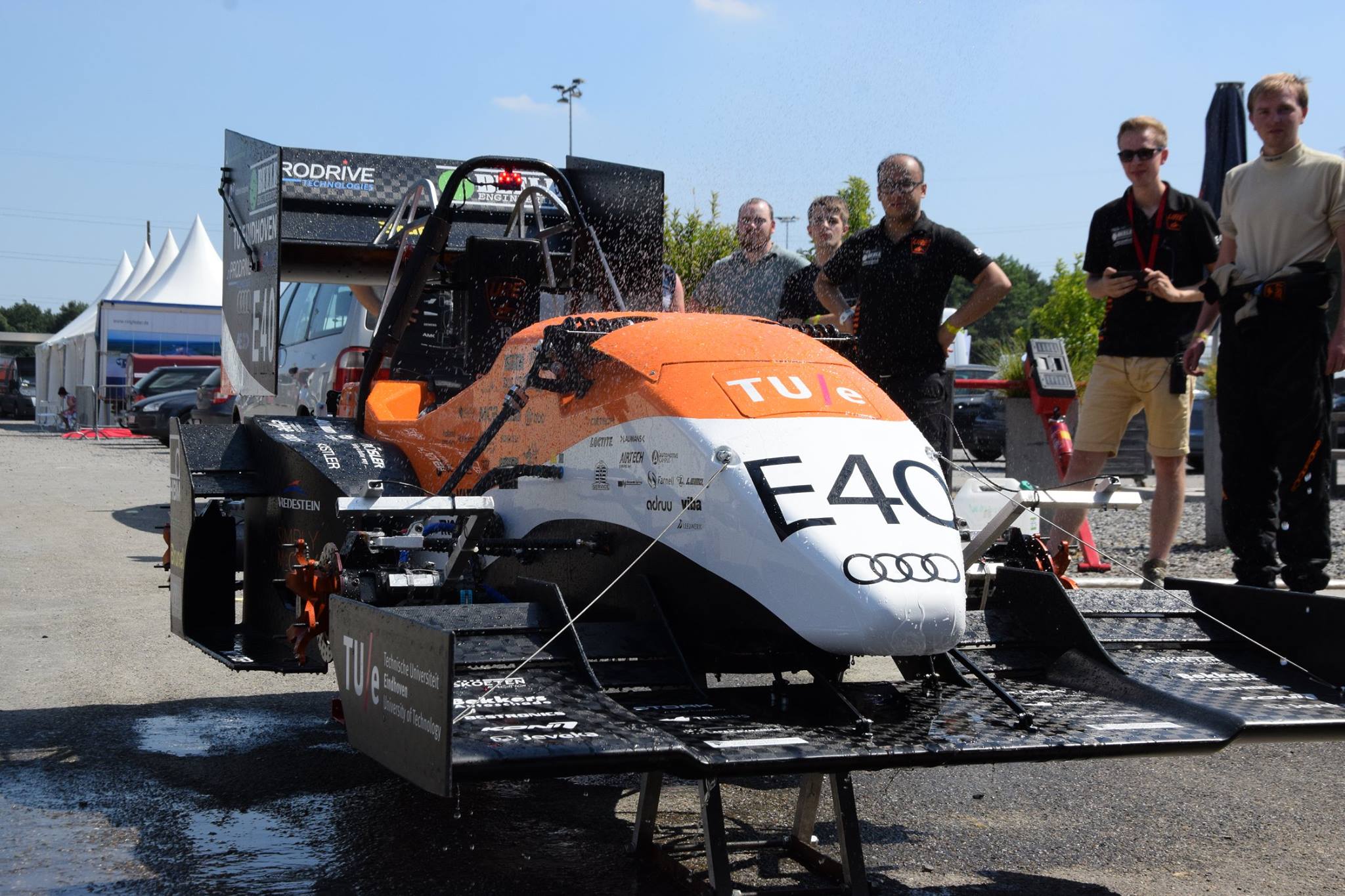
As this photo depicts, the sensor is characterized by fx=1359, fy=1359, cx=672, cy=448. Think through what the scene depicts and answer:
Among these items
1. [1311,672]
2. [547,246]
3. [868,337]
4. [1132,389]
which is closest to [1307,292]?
[1132,389]

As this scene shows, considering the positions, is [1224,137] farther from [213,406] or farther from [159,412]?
[159,412]

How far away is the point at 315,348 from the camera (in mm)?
11352

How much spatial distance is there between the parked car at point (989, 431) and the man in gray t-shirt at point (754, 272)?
15001 mm

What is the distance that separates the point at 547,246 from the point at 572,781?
222cm

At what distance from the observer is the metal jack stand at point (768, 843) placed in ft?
10.0

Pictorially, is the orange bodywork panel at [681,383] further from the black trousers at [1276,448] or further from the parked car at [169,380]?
the parked car at [169,380]

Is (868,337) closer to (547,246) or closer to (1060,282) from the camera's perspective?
(547,246)

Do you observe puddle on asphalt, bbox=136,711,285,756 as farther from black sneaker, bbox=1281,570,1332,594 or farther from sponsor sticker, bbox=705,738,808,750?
black sneaker, bbox=1281,570,1332,594

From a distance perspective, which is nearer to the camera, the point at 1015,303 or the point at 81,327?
the point at 81,327

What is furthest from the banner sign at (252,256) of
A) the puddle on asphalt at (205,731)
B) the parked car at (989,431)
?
the parked car at (989,431)

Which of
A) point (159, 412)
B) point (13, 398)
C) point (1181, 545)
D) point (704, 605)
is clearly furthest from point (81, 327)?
point (704, 605)

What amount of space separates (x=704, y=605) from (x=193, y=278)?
34026 millimetres

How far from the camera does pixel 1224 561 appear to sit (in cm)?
891

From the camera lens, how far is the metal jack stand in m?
3.06
